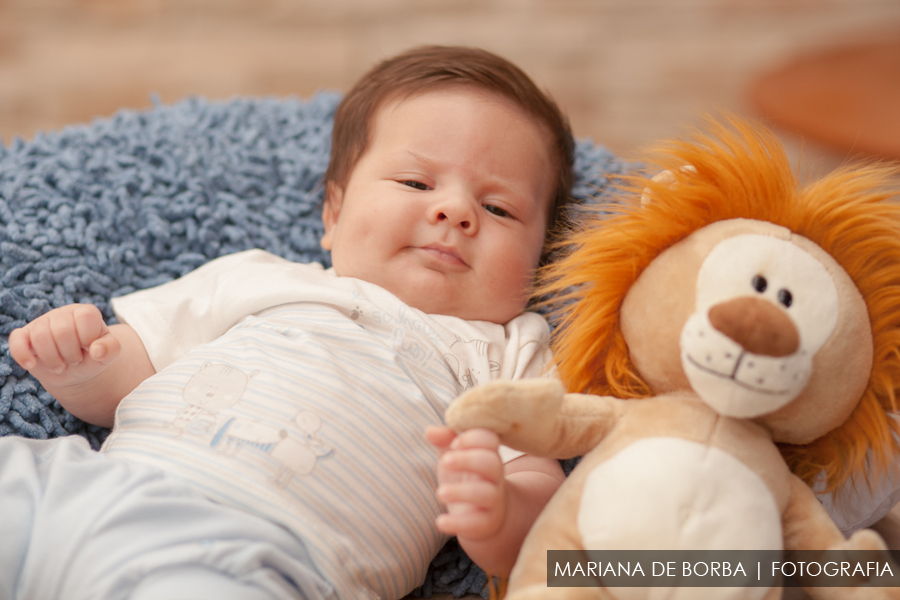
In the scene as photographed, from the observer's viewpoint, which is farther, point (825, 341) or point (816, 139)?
point (816, 139)

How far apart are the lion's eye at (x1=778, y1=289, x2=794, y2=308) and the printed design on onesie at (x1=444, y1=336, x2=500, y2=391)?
38cm

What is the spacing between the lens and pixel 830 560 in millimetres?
652

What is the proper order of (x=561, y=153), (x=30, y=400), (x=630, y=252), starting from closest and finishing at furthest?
(x=630, y=252), (x=30, y=400), (x=561, y=153)

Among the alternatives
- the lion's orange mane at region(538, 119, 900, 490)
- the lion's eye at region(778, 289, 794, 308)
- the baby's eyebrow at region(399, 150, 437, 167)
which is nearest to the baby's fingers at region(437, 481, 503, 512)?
the lion's orange mane at region(538, 119, 900, 490)

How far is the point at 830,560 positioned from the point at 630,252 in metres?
0.31

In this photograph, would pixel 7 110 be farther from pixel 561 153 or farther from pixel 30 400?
pixel 561 153

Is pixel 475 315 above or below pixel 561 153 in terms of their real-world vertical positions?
below

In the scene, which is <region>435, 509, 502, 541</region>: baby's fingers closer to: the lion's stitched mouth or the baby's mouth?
the lion's stitched mouth

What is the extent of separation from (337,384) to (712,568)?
1.37ft

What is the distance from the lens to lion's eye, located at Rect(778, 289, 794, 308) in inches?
24.6

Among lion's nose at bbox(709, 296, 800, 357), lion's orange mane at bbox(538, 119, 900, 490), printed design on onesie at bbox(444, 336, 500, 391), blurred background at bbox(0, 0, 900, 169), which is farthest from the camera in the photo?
blurred background at bbox(0, 0, 900, 169)

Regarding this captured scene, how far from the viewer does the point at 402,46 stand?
2.48m

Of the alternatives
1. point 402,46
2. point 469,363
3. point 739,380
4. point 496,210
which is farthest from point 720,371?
point 402,46

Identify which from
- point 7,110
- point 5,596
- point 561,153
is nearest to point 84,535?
→ point 5,596
